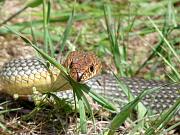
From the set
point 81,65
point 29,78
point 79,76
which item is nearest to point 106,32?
point 29,78

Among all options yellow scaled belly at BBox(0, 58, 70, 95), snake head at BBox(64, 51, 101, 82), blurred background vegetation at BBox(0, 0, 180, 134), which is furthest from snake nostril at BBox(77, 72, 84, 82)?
blurred background vegetation at BBox(0, 0, 180, 134)

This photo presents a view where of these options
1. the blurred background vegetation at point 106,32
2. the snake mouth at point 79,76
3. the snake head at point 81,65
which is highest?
the blurred background vegetation at point 106,32

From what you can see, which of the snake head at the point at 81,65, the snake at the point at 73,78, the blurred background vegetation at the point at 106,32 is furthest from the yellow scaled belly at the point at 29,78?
the blurred background vegetation at the point at 106,32

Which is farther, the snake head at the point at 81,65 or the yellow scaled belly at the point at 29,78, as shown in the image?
the yellow scaled belly at the point at 29,78

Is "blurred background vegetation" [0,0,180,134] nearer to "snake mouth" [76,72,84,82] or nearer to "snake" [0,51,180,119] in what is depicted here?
"snake" [0,51,180,119]

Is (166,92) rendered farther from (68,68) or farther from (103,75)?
(68,68)

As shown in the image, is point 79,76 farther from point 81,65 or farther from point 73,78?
point 81,65

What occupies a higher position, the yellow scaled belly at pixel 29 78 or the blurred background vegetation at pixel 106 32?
the blurred background vegetation at pixel 106 32

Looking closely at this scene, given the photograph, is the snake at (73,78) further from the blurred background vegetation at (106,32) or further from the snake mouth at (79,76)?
the blurred background vegetation at (106,32)
